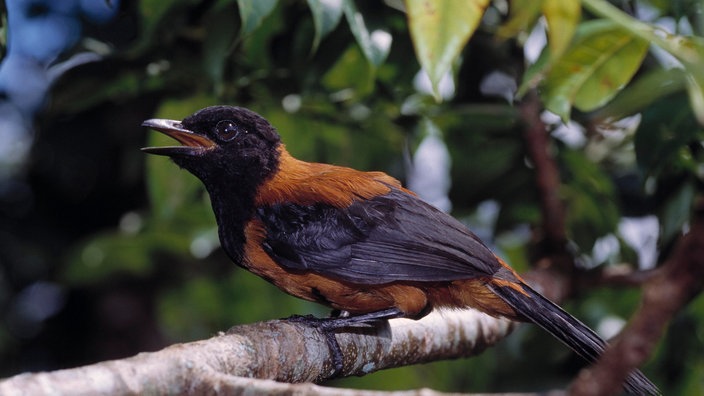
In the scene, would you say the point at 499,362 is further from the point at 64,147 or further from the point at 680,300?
the point at 680,300

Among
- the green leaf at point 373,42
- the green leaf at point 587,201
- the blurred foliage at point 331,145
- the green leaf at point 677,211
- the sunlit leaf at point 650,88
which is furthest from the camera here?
the green leaf at point 587,201

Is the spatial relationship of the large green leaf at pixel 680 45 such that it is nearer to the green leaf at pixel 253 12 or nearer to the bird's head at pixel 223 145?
the green leaf at pixel 253 12

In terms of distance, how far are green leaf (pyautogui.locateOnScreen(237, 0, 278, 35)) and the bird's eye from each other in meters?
0.91

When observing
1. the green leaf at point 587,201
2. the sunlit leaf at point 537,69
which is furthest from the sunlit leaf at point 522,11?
the green leaf at point 587,201

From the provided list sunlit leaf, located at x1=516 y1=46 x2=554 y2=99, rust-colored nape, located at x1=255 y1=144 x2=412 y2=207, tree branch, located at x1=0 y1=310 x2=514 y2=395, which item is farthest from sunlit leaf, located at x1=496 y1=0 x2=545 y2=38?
rust-colored nape, located at x1=255 y1=144 x2=412 y2=207

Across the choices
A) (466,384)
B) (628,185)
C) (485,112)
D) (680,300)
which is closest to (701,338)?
(628,185)

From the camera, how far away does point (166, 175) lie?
368 cm

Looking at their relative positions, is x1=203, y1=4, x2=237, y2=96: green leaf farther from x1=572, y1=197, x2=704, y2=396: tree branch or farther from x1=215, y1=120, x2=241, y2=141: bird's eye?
x1=572, y1=197, x2=704, y2=396: tree branch

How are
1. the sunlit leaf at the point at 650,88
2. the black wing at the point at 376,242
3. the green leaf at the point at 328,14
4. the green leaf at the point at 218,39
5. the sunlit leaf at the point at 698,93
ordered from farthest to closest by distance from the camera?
the green leaf at the point at 218,39
the black wing at the point at 376,242
the green leaf at the point at 328,14
the sunlit leaf at the point at 650,88
the sunlit leaf at the point at 698,93

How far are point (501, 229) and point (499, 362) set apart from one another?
1308 mm

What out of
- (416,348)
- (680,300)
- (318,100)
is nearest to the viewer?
(680,300)

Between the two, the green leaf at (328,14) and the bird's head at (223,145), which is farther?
the bird's head at (223,145)

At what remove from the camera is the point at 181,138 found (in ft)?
11.5

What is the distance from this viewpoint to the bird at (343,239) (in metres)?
3.21
